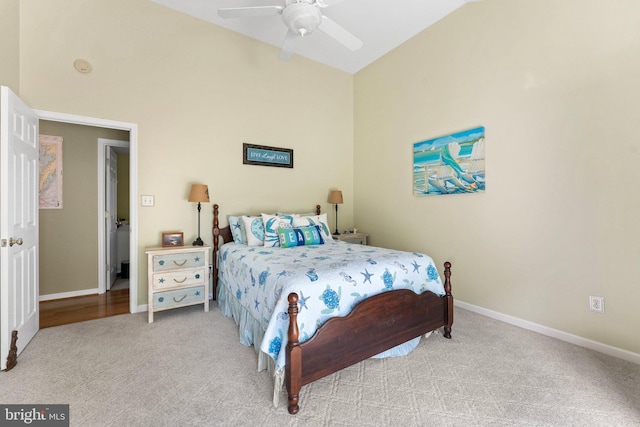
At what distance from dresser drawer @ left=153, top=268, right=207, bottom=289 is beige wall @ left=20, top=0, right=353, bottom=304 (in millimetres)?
486

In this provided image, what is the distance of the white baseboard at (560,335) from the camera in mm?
2082

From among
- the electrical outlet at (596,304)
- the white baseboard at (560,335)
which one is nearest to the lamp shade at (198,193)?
the white baseboard at (560,335)

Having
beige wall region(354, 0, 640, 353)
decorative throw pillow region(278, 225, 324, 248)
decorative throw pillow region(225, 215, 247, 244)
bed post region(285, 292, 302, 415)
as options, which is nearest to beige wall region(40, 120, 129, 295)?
decorative throw pillow region(225, 215, 247, 244)

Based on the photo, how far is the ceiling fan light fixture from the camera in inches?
87.0

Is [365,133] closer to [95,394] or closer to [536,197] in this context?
[536,197]

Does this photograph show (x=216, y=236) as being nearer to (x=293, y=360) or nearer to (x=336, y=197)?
(x=336, y=197)

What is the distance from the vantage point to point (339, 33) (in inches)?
100.0

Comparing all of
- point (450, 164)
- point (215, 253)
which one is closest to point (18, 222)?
point (215, 253)

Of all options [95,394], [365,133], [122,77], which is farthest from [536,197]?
[122,77]

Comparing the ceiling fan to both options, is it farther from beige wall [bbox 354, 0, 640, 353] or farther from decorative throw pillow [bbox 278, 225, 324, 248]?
decorative throw pillow [bbox 278, 225, 324, 248]

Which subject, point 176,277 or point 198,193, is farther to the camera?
point 198,193

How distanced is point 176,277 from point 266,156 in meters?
1.94

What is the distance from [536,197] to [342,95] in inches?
127

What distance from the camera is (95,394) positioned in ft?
5.55
